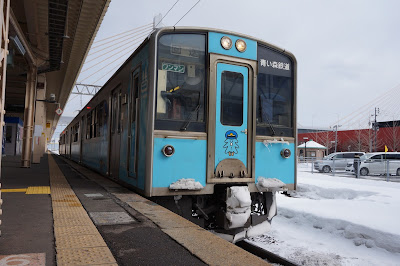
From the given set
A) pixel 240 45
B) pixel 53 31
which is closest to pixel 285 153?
pixel 240 45

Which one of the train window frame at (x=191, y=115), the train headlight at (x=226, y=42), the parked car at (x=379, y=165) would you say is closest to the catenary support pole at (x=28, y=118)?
the train window frame at (x=191, y=115)

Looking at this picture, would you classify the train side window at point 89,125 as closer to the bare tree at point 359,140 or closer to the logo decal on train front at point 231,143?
the logo decal on train front at point 231,143

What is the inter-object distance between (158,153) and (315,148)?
40.2 m

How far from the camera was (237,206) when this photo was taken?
4.84 m

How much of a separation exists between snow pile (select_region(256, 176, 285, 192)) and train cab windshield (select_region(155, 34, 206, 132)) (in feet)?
4.13

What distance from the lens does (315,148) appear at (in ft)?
137

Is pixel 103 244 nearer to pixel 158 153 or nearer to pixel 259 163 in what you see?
pixel 158 153

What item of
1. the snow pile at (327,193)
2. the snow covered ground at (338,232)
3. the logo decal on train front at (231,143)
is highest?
the logo decal on train front at (231,143)

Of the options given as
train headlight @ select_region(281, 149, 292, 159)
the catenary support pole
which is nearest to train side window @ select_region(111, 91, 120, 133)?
train headlight @ select_region(281, 149, 292, 159)

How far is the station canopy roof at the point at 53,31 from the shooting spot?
8.78m

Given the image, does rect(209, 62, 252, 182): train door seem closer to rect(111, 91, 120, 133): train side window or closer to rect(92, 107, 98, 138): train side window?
rect(111, 91, 120, 133): train side window

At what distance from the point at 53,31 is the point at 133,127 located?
17.6ft

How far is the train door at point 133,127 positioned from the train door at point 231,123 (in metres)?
1.26

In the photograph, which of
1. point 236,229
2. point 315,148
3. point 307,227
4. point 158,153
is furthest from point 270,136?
point 315,148
